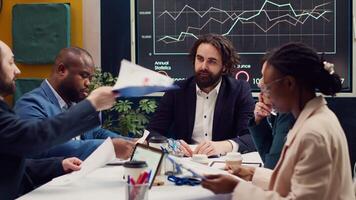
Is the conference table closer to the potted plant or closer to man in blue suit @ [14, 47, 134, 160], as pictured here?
man in blue suit @ [14, 47, 134, 160]

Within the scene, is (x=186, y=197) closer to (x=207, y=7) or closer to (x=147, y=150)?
(x=147, y=150)

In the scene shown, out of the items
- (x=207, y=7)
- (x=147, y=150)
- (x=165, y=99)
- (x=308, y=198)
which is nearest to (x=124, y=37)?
(x=207, y=7)

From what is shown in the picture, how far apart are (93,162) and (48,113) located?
2.41ft

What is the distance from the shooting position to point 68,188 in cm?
208

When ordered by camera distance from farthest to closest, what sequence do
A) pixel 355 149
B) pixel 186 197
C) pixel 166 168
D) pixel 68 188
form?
pixel 355 149 → pixel 166 168 → pixel 68 188 → pixel 186 197

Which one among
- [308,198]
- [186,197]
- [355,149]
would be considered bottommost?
[355,149]

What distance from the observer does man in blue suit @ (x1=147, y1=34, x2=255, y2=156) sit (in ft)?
11.0

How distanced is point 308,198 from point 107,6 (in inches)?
130

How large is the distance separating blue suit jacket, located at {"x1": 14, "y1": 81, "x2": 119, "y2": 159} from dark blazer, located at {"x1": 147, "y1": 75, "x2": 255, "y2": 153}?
75 cm

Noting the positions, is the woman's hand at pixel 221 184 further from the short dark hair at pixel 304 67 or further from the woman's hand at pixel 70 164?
the woman's hand at pixel 70 164

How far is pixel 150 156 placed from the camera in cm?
210

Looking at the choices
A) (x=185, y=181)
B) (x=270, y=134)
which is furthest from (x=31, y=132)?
(x=270, y=134)

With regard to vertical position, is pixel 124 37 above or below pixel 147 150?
above

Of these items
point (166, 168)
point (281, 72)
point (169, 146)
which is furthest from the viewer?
point (169, 146)
